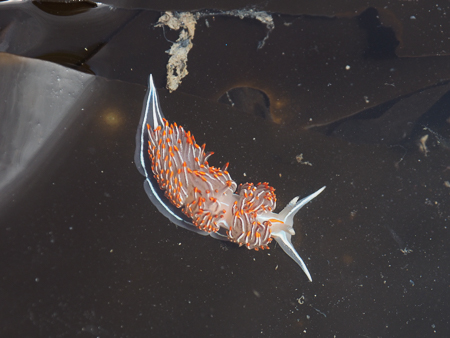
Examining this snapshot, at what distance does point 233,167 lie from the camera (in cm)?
250

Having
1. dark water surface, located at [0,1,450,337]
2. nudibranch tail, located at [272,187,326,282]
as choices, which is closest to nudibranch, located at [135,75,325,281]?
nudibranch tail, located at [272,187,326,282]

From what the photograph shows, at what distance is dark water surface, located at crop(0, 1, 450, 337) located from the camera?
7.16ft

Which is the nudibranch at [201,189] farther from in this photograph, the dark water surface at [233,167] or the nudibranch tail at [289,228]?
the dark water surface at [233,167]

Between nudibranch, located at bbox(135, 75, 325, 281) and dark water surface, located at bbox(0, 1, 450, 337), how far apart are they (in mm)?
259

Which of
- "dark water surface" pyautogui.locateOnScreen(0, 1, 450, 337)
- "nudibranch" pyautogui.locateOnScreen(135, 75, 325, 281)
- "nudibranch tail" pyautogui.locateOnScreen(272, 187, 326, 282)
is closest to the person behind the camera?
"nudibranch" pyautogui.locateOnScreen(135, 75, 325, 281)

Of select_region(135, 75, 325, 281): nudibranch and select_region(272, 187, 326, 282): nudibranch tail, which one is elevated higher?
select_region(135, 75, 325, 281): nudibranch

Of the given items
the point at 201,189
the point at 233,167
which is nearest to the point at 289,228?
the point at 233,167

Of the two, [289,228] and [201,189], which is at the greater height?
[201,189]

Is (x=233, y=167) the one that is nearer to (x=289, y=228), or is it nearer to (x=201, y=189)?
(x=201, y=189)

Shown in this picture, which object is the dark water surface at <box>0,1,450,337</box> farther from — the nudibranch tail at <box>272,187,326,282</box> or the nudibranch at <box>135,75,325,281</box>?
the nudibranch at <box>135,75,325,281</box>

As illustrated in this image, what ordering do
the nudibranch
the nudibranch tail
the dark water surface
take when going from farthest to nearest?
the nudibranch tail
the dark water surface
the nudibranch

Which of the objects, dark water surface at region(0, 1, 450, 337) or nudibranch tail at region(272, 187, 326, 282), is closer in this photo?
dark water surface at region(0, 1, 450, 337)

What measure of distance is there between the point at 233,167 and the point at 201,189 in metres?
0.52

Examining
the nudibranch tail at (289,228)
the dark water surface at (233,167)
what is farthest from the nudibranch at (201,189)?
the dark water surface at (233,167)
